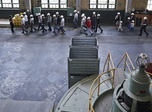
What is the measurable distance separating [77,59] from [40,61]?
5511 millimetres

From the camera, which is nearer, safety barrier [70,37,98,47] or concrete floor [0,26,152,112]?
concrete floor [0,26,152,112]

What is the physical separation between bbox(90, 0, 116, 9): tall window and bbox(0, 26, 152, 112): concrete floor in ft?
8.52

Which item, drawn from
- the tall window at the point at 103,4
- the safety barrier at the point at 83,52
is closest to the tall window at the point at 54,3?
the tall window at the point at 103,4

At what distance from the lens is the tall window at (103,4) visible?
23.6m

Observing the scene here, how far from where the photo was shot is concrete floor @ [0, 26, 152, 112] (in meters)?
11.3

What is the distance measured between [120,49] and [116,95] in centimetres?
1162

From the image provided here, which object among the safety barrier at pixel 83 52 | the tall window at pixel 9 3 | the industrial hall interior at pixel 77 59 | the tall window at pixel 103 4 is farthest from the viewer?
the tall window at pixel 9 3

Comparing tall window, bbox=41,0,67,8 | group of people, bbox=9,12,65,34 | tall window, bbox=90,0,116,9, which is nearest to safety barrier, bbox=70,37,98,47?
group of people, bbox=9,12,65,34

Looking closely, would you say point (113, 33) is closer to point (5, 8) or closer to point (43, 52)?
point (43, 52)

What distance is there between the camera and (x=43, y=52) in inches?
656

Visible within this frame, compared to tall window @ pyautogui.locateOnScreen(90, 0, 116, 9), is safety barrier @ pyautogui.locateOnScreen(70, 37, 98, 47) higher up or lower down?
lower down

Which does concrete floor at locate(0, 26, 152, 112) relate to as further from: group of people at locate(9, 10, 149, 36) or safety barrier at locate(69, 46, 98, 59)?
safety barrier at locate(69, 46, 98, 59)

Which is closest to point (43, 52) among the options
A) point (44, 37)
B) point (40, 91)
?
point (44, 37)

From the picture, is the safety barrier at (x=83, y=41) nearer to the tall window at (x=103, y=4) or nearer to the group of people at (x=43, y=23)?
the group of people at (x=43, y=23)
